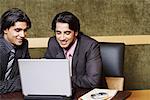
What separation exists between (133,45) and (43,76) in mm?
2061

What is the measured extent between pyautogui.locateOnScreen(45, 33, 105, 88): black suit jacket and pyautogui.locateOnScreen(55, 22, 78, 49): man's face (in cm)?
7

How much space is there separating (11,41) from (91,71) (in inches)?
25.8

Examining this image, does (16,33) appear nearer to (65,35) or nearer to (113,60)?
(65,35)

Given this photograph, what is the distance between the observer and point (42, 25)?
374cm

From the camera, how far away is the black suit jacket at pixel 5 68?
7.44 ft

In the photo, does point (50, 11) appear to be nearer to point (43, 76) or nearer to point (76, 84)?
point (76, 84)

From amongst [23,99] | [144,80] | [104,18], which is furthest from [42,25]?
[23,99]

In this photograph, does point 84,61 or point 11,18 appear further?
point 84,61

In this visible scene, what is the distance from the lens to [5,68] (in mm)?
2420

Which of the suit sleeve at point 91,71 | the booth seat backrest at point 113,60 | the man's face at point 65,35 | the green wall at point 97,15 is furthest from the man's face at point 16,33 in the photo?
the green wall at point 97,15

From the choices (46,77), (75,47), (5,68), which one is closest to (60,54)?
(75,47)

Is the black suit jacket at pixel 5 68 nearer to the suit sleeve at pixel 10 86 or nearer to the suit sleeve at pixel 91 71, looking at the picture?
the suit sleeve at pixel 10 86

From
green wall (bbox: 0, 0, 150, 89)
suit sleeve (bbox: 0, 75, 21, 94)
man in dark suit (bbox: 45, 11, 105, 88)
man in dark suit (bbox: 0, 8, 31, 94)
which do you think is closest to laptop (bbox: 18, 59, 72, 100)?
suit sleeve (bbox: 0, 75, 21, 94)

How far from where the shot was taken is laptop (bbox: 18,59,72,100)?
6.47ft
